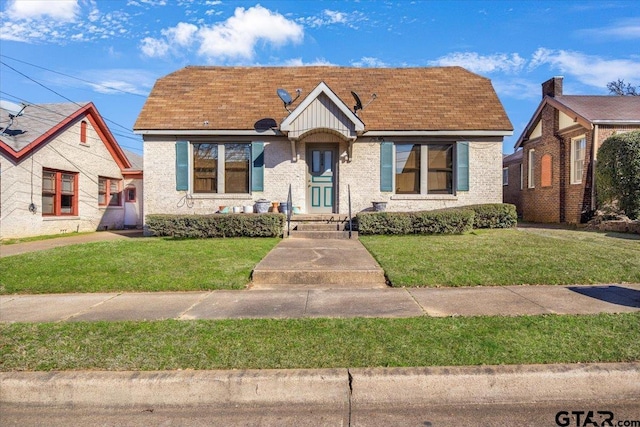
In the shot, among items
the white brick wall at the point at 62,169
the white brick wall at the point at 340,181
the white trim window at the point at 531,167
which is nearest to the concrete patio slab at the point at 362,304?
the white brick wall at the point at 340,181

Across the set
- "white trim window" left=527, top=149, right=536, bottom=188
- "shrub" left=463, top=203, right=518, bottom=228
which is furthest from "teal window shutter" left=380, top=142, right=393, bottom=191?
"white trim window" left=527, top=149, right=536, bottom=188

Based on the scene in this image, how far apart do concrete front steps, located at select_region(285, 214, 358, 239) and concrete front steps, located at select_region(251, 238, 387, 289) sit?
9.01ft

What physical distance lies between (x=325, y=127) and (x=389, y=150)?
248cm

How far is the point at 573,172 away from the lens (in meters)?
15.8

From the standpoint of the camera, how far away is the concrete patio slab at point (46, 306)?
16.4 feet

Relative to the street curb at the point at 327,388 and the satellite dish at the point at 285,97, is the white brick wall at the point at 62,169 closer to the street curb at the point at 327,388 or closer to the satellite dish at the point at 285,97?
the satellite dish at the point at 285,97

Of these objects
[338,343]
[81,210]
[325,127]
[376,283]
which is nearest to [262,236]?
[325,127]

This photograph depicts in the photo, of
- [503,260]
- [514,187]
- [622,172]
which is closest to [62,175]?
[503,260]

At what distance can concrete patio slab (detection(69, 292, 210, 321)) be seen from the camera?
490 centimetres

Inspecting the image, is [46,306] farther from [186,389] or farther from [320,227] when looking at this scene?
[320,227]

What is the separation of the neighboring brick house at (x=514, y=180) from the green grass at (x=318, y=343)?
18509mm

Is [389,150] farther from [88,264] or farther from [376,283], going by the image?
[88,264]

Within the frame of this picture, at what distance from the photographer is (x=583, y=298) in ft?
18.0

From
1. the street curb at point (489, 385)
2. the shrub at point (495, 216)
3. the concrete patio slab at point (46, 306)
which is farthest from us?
the shrub at point (495, 216)
